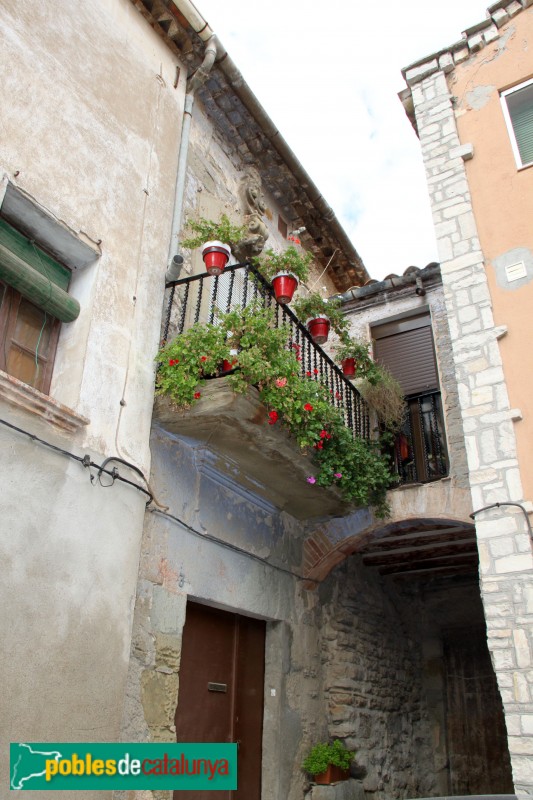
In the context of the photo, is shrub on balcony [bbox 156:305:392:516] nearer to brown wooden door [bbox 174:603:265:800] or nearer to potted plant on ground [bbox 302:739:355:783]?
brown wooden door [bbox 174:603:265:800]

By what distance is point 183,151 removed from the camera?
21.5ft

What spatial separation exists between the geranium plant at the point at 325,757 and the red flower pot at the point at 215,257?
484cm

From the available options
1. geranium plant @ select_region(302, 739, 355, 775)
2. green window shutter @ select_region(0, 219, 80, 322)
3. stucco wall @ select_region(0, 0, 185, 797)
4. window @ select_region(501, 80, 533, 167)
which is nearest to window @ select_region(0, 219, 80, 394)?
green window shutter @ select_region(0, 219, 80, 322)

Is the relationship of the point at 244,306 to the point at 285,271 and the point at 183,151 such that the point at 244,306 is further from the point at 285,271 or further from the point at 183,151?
the point at 183,151

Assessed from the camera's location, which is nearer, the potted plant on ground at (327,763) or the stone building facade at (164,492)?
the stone building facade at (164,492)

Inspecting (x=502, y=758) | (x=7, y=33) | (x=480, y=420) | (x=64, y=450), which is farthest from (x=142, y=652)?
(x=502, y=758)

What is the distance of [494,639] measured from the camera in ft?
15.0

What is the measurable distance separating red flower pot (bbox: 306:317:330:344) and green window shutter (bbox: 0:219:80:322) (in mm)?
2963

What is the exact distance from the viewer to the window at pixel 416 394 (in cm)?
704

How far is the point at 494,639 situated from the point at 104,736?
2737 mm

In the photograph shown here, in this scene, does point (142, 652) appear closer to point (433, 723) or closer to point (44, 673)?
point (44, 673)

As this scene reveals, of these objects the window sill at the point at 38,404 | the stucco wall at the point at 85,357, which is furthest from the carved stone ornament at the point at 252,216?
the window sill at the point at 38,404

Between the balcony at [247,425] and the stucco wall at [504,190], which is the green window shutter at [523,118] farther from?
the balcony at [247,425]

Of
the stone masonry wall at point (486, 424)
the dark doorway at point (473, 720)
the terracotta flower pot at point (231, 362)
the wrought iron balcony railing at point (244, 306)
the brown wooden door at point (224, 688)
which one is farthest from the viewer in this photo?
the dark doorway at point (473, 720)
